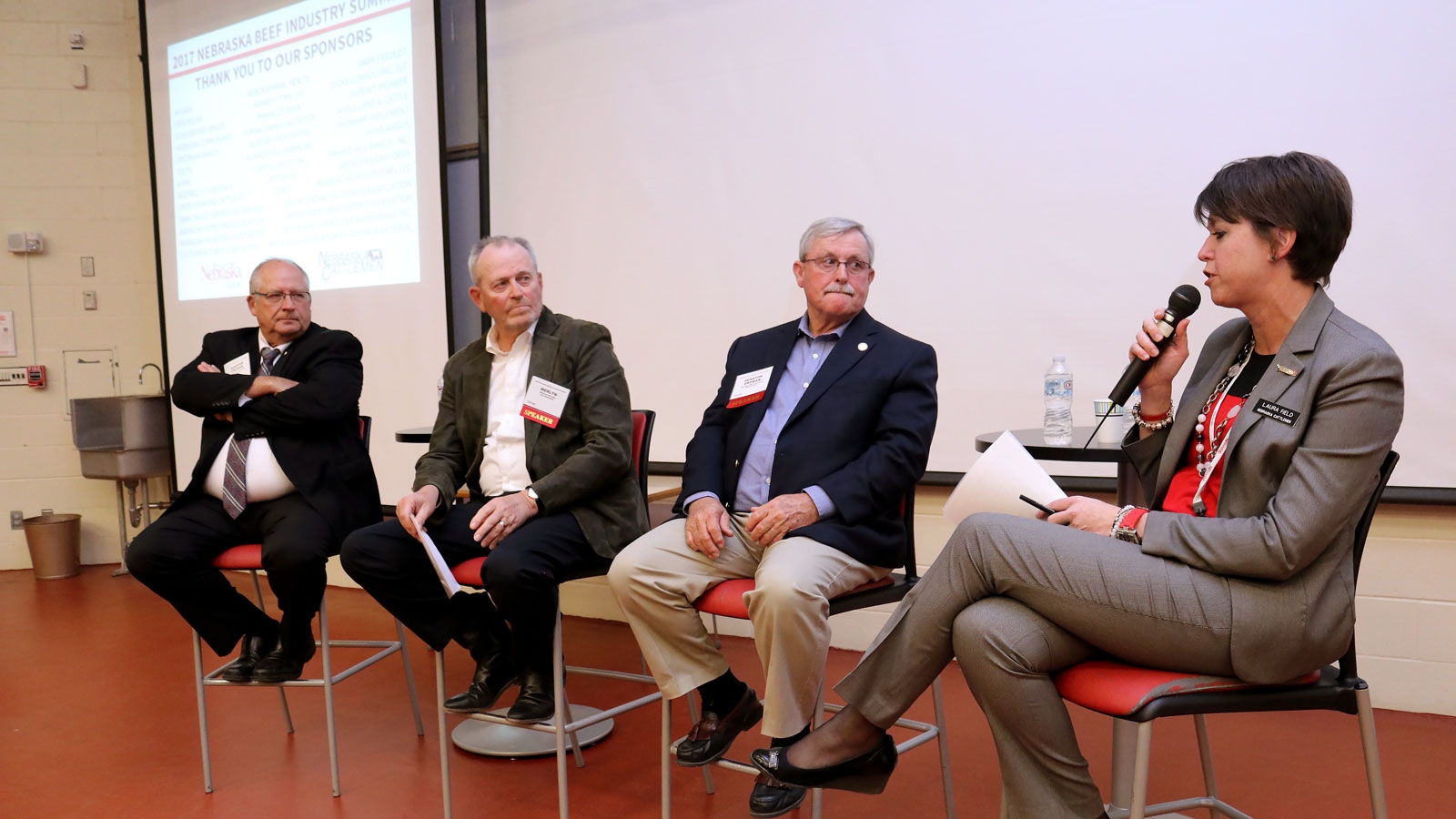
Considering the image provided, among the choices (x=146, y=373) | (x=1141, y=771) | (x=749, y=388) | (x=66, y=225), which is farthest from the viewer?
(x=146, y=373)

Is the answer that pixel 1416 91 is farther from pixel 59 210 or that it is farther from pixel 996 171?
pixel 59 210

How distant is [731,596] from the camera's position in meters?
2.01

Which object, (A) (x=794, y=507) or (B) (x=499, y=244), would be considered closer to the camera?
(A) (x=794, y=507)

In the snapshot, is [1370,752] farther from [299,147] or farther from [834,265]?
[299,147]

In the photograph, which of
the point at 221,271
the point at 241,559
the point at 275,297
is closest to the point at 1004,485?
the point at 241,559

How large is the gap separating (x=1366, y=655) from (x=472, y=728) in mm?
2429

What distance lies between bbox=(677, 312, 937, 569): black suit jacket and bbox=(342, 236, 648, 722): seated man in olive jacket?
0.24 metres

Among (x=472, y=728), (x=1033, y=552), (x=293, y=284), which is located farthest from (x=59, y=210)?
(x=1033, y=552)

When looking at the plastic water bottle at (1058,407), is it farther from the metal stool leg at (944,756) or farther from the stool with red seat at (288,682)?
the stool with red seat at (288,682)

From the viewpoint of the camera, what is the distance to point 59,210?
532 centimetres

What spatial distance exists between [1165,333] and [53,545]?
5462mm

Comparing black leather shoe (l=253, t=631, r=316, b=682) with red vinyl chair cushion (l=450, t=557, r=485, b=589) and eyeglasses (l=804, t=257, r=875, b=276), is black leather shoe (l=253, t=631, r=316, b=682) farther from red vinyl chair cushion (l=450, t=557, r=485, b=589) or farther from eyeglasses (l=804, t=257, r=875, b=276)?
eyeglasses (l=804, t=257, r=875, b=276)

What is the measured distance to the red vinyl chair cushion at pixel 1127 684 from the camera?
136 centimetres

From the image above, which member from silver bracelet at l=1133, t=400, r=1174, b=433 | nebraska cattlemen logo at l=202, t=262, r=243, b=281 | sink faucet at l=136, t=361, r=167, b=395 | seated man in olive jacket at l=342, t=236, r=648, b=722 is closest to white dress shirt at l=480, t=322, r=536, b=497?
seated man in olive jacket at l=342, t=236, r=648, b=722
